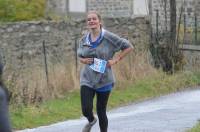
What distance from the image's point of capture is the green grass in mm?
11062

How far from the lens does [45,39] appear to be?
55.2 ft

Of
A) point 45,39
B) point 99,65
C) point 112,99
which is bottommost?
point 112,99

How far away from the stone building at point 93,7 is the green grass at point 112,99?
46.4 feet

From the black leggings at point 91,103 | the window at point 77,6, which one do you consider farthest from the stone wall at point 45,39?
the window at point 77,6

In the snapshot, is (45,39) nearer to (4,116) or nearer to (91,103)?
(91,103)

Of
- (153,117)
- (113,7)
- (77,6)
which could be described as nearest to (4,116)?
(153,117)

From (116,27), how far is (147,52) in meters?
1.46

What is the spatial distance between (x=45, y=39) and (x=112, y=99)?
157 inches

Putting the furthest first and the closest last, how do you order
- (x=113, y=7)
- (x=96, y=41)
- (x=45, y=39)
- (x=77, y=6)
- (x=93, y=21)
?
(x=77, y=6) → (x=113, y=7) → (x=45, y=39) → (x=96, y=41) → (x=93, y=21)

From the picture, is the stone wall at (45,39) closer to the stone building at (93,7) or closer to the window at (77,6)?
the stone building at (93,7)

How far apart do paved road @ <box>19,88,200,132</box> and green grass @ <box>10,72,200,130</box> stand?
0.35 metres

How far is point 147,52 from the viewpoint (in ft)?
54.8

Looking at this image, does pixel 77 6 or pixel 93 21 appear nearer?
pixel 93 21

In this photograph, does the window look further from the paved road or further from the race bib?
the race bib
